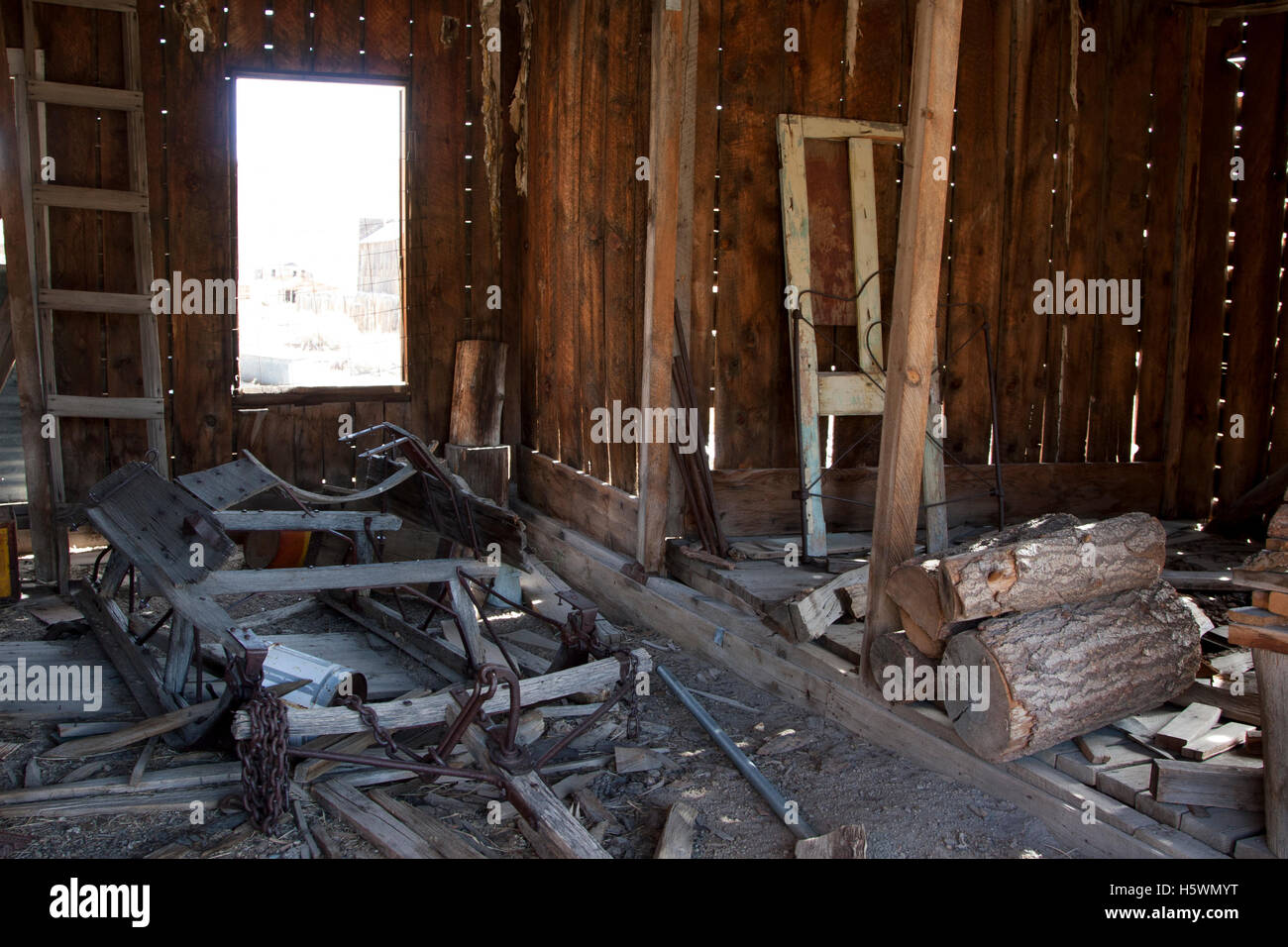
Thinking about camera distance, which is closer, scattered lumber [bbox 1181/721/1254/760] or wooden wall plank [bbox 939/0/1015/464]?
scattered lumber [bbox 1181/721/1254/760]

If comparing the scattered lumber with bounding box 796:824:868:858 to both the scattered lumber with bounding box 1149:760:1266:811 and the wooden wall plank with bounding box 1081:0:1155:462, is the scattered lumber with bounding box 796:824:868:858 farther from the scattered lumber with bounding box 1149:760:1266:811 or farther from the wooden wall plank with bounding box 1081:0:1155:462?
the wooden wall plank with bounding box 1081:0:1155:462

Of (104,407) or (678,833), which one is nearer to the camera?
(678,833)

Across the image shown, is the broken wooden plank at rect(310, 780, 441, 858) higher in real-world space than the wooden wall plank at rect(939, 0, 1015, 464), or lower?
lower

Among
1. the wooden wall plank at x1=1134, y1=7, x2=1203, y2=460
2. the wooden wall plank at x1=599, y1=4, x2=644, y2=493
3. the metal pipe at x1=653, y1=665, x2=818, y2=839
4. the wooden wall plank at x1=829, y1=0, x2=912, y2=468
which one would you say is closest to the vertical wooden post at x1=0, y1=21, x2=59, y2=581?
the wooden wall plank at x1=599, y1=4, x2=644, y2=493

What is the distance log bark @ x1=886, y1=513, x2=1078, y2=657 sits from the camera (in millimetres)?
3738

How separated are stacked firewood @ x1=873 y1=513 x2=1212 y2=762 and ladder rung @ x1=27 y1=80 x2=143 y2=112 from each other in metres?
6.25

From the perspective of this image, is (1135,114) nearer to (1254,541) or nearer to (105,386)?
(1254,541)

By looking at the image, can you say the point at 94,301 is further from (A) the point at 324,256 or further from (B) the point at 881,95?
(A) the point at 324,256

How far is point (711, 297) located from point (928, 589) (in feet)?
9.07

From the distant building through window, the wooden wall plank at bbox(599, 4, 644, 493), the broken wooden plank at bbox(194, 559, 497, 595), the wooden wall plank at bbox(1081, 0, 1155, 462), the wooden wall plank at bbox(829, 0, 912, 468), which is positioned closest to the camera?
the broken wooden plank at bbox(194, 559, 497, 595)

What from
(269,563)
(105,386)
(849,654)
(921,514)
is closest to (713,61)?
(921,514)

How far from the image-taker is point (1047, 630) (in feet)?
12.0

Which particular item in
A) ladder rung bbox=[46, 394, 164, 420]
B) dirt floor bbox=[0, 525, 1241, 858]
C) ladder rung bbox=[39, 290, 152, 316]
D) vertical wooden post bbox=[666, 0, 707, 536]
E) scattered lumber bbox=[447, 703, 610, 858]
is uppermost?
vertical wooden post bbox=[666, 0, 707, 536]

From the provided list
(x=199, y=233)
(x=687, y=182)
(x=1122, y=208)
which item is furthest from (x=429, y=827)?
(x=1122, y=208)
